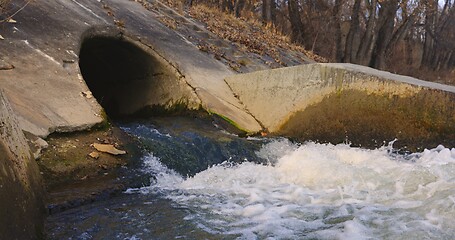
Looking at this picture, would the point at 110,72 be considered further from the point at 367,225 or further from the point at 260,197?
the point at 367,225

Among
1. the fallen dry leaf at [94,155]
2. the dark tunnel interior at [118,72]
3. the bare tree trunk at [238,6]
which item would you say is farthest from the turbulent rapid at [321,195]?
the bare tree trunk at [238,6]

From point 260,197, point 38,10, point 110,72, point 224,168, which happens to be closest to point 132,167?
point 224,168

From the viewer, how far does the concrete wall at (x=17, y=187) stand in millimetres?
2947

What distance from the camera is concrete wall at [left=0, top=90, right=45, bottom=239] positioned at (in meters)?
2.95

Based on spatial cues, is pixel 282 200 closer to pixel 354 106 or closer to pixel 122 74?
pixel 354 106

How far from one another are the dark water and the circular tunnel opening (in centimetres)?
204

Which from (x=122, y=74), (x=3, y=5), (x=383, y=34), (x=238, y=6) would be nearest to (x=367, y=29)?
(x=383, y=34)

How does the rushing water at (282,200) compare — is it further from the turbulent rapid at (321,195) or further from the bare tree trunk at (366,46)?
the bare tree trunk at (366,46)

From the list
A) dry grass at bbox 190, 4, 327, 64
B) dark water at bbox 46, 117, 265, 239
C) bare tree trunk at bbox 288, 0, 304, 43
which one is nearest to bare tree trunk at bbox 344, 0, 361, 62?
bare tree trunk at bbox 288, 0, 304, 43

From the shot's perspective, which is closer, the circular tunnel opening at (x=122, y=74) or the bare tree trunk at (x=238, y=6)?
the circular tunnel opening at (x=122, y=74)

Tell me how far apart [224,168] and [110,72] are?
232 inches

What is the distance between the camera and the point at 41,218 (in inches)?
149

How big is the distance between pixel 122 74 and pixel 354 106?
18.2ft

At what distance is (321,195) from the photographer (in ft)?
15.4
